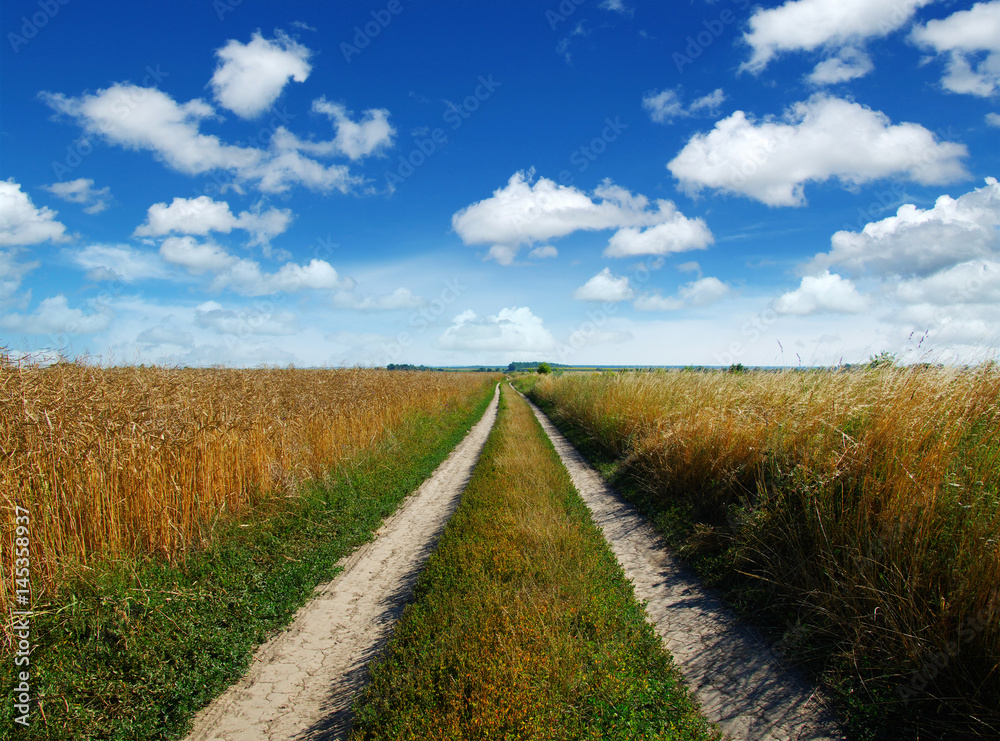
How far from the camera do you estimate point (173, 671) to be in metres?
4.06

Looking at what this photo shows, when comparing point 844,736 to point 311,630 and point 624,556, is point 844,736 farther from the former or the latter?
point 311,630

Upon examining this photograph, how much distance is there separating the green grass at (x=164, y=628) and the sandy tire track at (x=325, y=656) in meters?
0.19

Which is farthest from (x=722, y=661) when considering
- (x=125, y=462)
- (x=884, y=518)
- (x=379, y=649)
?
(x=125, y=462)

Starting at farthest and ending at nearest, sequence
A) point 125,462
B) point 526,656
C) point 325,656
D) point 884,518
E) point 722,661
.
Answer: point 125,462, point 325,656, point 884,518, point 722,661, point 526,656

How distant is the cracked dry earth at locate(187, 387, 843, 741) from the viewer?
363 centimetres

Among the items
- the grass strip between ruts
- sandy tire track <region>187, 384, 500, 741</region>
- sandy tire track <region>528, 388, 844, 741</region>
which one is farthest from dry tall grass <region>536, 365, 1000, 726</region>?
sandy tire track <region>187, 384, 500, 741</region>

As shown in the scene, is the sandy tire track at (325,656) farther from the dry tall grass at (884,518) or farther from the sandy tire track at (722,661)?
the dry tall grass at (884,518)

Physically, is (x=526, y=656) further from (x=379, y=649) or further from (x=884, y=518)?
(x=884, y=518)

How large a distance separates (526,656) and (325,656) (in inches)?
88.8

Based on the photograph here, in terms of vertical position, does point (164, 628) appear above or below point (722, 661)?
above

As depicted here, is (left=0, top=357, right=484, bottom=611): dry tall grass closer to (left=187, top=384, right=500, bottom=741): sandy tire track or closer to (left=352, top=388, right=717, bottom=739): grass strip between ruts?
(left=187, top=384, right=500, bottom=741): sandy tire track

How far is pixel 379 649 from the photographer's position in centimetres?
462

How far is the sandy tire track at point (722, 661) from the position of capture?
11.5 feet

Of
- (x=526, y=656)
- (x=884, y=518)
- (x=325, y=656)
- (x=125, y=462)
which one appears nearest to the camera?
(x=526, y=656)
